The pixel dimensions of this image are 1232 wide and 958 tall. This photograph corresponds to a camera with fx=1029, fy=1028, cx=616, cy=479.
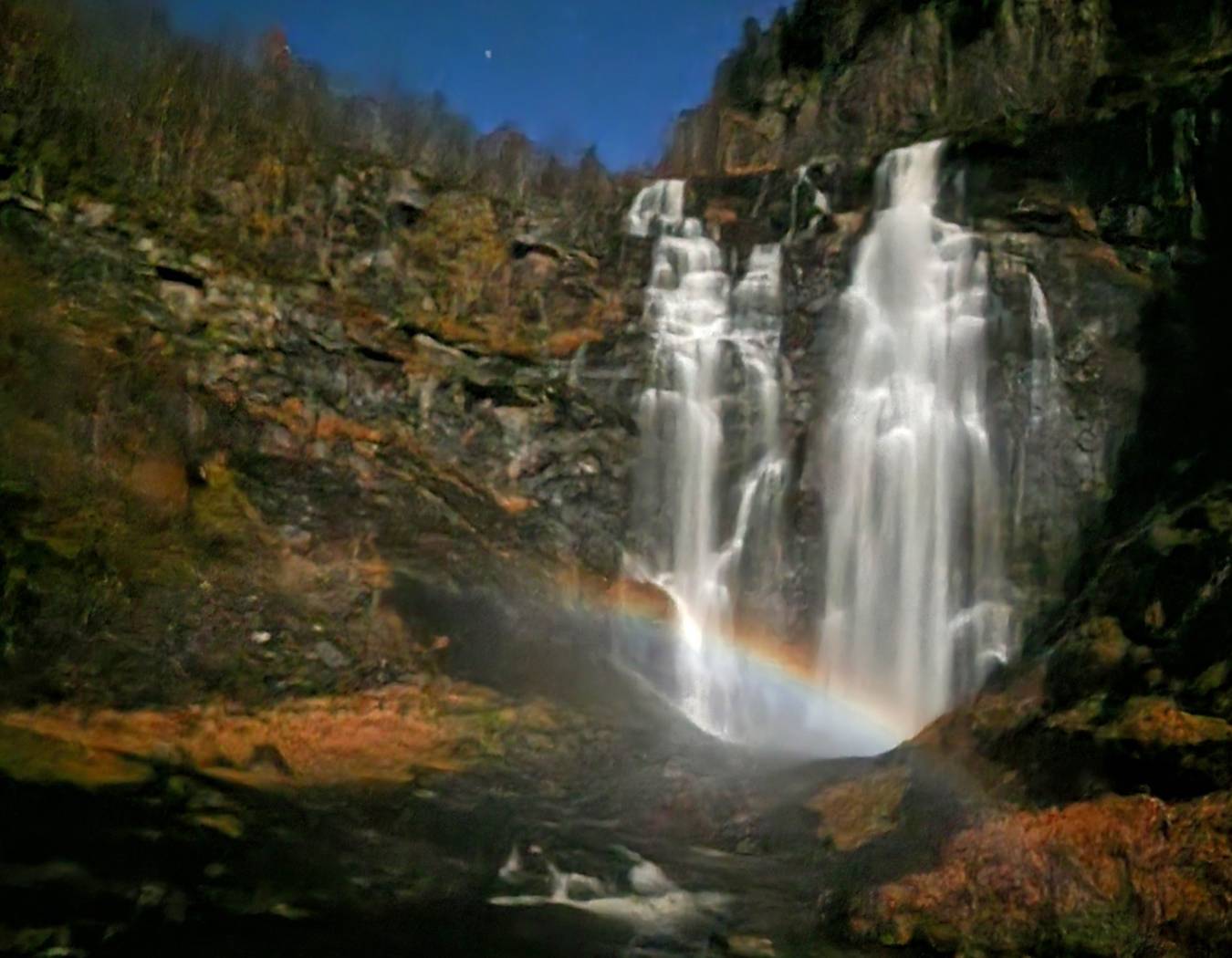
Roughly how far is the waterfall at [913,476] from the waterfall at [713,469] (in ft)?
4.09

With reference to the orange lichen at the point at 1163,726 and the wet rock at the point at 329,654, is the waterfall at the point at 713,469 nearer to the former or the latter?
the wet rock at the point at 329,654

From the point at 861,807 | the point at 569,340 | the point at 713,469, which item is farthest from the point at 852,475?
the point at 861,807

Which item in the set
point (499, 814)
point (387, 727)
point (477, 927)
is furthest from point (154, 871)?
point (387, 727)

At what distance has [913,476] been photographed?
55.6 feet

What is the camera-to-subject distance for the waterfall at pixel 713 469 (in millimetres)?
17891

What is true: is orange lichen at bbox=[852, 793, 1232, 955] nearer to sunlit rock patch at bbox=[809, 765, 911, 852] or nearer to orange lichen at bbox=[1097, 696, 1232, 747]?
orange lichen at bbox=[1097, 696, 1232, 747]

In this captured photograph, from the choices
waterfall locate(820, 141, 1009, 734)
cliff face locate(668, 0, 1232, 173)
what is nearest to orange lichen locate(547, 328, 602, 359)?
waterfall locate(820, 141, 1009, 734)

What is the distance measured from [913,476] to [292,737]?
408 inches

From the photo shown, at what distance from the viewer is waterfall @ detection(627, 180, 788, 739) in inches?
704

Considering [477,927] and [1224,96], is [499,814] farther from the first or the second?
[1224,96]

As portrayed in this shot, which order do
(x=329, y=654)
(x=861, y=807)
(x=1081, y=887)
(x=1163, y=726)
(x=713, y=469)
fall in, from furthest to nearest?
(x=713, y=469)
(x=329, y=654)
(x=861, y=807)
(x=1163, y=726)
(x=1081, y=887)

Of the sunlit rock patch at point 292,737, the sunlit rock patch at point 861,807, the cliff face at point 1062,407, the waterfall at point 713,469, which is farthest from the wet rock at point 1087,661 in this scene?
the sunlit rock patch at point 292,737

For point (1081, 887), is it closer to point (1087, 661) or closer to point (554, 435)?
point (1087, 661)

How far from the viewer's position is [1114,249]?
54.0 ft
